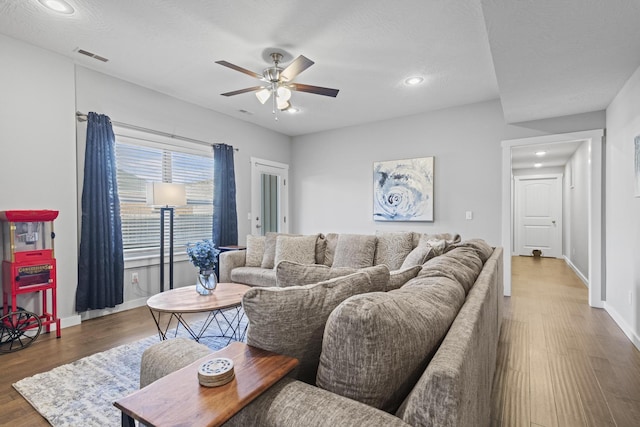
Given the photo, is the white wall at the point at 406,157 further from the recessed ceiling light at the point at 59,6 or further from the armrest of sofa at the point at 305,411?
the armrest of sofa at the point at 305,411

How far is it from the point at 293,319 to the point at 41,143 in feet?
11.2

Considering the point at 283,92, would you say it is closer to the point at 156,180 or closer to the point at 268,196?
the point at 156,180

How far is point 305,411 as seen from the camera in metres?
0.77

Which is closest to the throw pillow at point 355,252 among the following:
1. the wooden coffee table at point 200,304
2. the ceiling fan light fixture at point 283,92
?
the wooden coffee table at point 200,304

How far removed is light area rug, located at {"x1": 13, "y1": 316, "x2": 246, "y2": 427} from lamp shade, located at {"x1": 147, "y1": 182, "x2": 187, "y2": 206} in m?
1.62

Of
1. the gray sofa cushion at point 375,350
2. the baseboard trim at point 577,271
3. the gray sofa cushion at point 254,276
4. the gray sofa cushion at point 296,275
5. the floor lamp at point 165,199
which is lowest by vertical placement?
the baseboard trim at point 577,271

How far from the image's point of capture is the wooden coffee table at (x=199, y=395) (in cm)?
73

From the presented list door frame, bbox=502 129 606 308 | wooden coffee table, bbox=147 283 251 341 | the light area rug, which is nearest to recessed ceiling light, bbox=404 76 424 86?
door frame, bbox=502 129 606 308

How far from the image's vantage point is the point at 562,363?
7.89 ft

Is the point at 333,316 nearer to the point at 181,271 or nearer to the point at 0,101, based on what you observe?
the point at 0,101

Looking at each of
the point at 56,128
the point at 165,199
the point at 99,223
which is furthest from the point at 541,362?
the point at 56,128

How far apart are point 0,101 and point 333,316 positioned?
143 inches

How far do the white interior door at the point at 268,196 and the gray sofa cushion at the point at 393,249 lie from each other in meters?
2.49

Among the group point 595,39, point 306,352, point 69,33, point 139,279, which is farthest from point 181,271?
point 595,39
